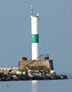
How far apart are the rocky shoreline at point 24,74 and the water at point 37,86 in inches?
17.1

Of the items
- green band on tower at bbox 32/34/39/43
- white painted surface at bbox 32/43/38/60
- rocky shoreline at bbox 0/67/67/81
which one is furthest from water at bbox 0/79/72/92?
green band on tower at bbox 32/34/39/43

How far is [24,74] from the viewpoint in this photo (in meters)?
72.3

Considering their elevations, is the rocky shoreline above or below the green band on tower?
below

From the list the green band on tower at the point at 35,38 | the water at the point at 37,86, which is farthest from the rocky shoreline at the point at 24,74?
the green band on tower at the point at 35,38

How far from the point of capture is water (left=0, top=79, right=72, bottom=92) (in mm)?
66312

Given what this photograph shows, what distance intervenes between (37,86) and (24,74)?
364cm

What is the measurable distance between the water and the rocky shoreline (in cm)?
44

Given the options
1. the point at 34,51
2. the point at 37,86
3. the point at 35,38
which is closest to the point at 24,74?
the point at 37,86

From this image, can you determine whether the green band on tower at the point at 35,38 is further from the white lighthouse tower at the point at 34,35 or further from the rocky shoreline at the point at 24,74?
the rocky shoreline at the point at 24,74

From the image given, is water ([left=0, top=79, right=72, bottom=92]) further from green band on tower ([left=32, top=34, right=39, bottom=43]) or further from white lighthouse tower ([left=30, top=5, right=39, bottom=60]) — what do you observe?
green band on tower ([left=32, top=34, right=39, bottom=43])

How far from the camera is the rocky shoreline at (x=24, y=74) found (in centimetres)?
7169

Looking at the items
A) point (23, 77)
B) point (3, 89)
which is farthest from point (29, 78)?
point (3, 89)

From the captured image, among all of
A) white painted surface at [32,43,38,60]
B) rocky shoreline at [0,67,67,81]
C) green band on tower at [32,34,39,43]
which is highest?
green band on tower at [32,34,39,43]

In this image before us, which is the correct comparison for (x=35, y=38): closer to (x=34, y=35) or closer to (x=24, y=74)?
(x=34, y=35)
